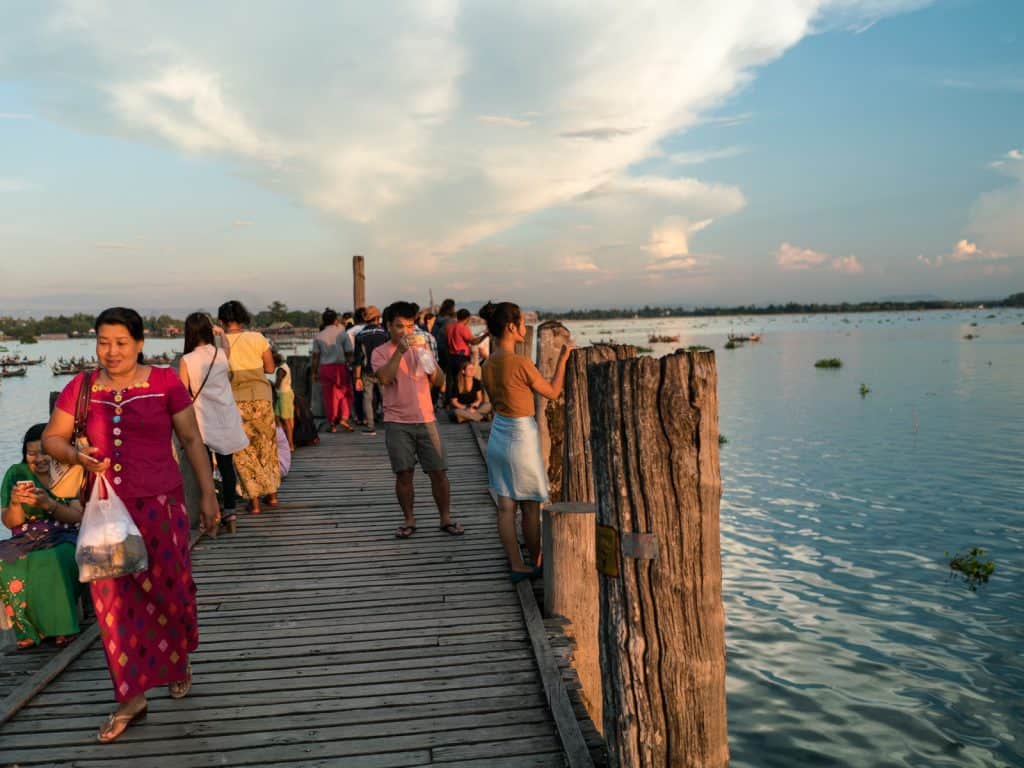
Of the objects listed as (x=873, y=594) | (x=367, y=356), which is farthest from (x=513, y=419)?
(x=873, y=594)

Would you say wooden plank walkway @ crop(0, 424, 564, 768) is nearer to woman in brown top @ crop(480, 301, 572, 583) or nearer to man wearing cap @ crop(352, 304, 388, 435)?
woman in brown top @ crop(480, 301, 572, 583)

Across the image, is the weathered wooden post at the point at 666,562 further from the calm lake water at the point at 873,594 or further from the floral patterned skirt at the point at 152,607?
the calm lake water at the point at 873,594

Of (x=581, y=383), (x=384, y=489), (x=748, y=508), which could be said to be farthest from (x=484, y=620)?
(x=748, y=508)

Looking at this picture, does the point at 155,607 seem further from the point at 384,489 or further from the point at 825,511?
→ the point at 825,511

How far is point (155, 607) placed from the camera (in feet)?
12.3

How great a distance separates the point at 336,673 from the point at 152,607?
112 cm

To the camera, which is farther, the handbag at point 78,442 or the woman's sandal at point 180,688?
the woman's sandal at point 180,688

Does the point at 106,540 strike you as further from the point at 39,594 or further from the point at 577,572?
the point at 577,572

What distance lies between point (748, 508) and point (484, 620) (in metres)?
10.6

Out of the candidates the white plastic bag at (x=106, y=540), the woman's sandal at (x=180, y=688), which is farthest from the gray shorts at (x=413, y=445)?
the white plastic bag at (x=106, y=540)

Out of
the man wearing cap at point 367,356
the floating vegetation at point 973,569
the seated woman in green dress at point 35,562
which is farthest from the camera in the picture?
the man wearing cap at point 367,356

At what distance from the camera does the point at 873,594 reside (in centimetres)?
973

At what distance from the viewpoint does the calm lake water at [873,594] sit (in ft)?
21.8

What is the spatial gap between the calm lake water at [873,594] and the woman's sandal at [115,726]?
495 centimetres
